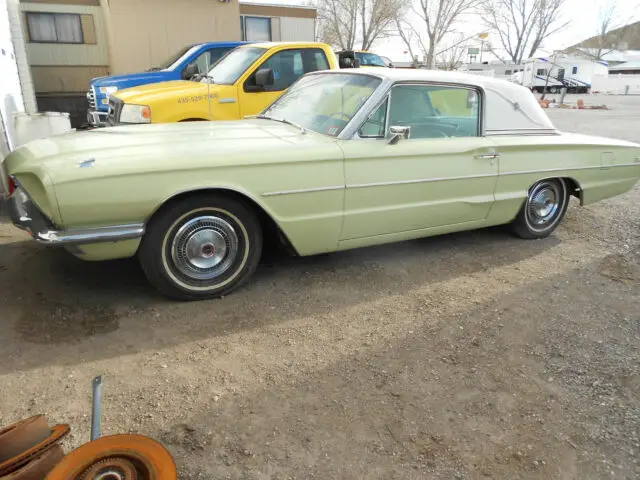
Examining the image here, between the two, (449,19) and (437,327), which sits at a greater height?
(449,19)

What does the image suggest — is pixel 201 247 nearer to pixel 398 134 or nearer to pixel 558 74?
pixel 398 134

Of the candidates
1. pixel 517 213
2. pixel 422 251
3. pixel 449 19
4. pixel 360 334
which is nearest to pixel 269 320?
pixel 360 334

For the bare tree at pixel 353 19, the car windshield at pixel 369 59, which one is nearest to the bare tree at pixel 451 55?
the bare tree at pixel 353 19

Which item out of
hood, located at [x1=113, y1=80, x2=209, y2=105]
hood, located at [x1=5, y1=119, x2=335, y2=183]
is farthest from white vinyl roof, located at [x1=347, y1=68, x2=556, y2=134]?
hood, located at [x1=113, y1=80, x2=209, y2=105]

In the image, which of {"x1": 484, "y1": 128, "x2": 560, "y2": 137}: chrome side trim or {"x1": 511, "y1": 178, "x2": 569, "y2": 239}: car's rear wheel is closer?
{"x1": 484, "y1": 128, "x2": 560, "y2": 137}: chrome side trim

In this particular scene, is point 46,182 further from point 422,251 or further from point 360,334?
point 422,251

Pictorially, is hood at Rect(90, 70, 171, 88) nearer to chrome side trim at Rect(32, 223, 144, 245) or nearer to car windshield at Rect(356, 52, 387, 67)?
chrome side trim at Rect(32, 223, 144, 245)

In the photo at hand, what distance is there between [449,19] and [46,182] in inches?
1568

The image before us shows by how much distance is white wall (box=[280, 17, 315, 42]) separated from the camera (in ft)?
49.4

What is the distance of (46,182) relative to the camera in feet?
8.80

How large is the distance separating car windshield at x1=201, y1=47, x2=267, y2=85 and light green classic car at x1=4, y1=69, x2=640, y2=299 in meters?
2.31

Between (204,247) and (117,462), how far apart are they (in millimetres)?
1828

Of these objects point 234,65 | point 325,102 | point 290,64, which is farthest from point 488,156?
point 234,65

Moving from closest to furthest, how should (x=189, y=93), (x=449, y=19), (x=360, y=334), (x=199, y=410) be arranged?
1. (x=199, y=410)
2. (x=360, y=334)
3. (x=189, y=93)
4. (x=449, y=19)
